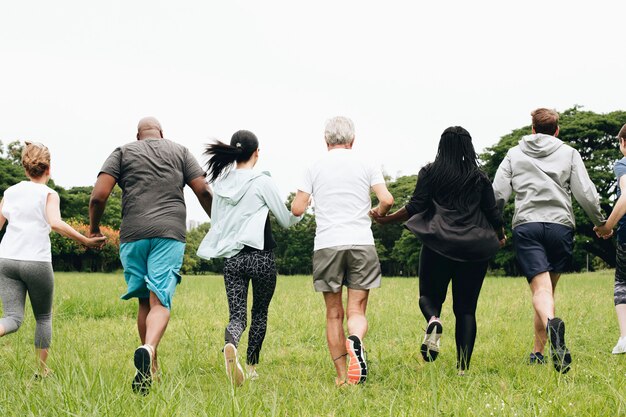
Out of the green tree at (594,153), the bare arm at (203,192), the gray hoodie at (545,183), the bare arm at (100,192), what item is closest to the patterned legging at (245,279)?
the bare arm at (203,192)

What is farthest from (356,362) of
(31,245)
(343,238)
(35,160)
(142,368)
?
(35,160)

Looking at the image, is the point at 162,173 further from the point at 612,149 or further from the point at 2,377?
the point at 612,149

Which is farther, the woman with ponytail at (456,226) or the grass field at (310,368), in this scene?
the woman with ponytail at (456,226)

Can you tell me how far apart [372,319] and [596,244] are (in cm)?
3264

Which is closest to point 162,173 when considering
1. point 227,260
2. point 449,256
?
point 227,260

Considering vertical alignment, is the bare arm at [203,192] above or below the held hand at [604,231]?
above

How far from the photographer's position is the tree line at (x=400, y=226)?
3712cm

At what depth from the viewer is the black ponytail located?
5.69 meters

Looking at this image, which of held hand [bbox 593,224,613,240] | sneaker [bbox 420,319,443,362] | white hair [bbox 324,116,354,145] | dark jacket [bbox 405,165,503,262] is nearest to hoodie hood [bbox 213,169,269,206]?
white hair [bbox 324,116,354,145]

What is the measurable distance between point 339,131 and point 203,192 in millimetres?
1397

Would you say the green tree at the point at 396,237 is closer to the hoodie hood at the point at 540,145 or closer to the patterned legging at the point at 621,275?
the patterned legging at the point at 621,275

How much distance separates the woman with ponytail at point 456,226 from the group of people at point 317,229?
1cm

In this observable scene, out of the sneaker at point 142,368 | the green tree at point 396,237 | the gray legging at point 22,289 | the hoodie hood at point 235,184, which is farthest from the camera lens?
the green tree at point 396,237

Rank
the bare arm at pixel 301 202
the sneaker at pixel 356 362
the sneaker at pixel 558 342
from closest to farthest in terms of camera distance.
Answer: the sneaker at pixel 356 362 → the sneaker at pixel 558 342 → the bare arm at pixel 301 202
